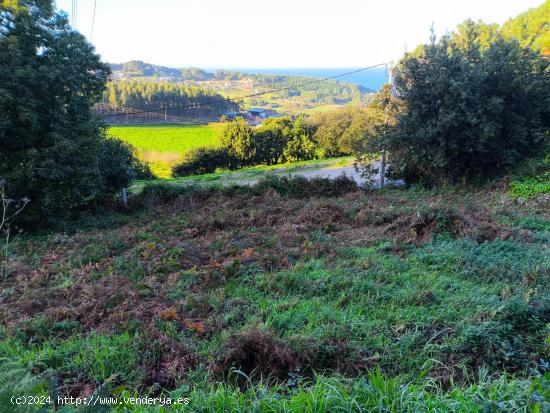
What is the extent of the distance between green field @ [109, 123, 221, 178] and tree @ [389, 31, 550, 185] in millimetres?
26824

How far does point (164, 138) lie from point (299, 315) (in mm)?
50377

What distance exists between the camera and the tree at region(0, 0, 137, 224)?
9578 mm

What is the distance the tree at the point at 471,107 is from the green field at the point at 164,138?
1056 inches

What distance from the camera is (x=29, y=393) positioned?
1937mm

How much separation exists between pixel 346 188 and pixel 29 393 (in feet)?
40.7

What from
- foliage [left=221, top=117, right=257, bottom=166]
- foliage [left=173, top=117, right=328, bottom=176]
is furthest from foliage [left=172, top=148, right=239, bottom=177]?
foliage [left=221, top=117, right=257, bottom=166]

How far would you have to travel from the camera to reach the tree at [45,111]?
9578mm

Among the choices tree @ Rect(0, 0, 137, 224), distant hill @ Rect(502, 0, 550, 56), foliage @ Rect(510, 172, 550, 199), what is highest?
distant hill @ Rect(502, 0, 550, 56)

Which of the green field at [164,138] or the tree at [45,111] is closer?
the tree at [45,111]

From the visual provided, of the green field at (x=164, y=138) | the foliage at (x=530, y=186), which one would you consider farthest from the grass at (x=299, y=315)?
the green field at (x=164, y=138)

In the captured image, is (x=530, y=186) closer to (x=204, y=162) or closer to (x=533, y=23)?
(x=533, y=23)

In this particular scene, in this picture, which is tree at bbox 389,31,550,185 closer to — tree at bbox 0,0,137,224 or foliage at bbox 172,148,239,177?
tree at bbox 0,0,137,224

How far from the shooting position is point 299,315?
4234mm

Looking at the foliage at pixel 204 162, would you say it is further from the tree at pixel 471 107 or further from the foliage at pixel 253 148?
the tree at pixel 471 107
